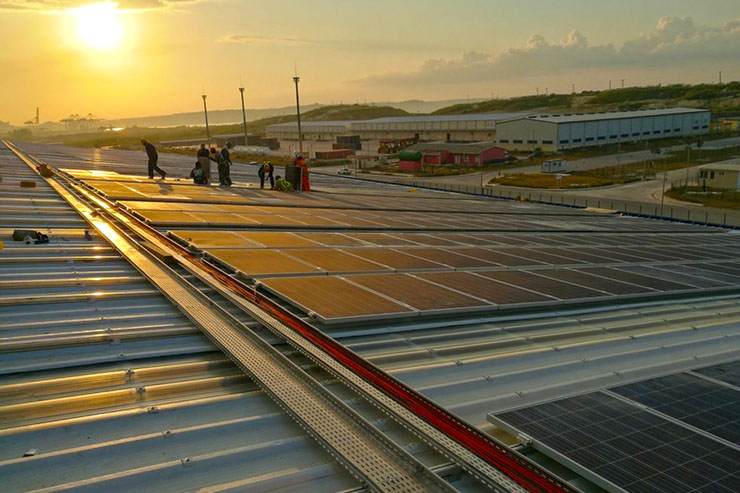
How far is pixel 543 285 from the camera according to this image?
13.0m

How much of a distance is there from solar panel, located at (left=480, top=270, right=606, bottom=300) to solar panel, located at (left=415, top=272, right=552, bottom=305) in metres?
0.45

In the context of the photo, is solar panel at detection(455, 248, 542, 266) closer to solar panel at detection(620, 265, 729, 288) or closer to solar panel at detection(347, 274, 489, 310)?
solar panel at detection(620, 265, 729, 288)

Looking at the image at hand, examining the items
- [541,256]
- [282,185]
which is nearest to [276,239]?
[541,256]

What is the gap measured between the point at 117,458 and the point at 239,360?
84.1 inches

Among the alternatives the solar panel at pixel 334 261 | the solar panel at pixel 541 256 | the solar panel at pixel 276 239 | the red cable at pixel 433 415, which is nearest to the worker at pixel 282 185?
the solar panel at pixel 276 239

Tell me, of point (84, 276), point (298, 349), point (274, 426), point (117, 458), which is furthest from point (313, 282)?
point (117, 458)

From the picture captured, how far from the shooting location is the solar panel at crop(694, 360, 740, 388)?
322 inches

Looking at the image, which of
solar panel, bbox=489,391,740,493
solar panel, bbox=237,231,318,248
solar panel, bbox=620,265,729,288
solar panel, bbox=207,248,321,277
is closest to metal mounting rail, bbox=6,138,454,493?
solar panel, bbox=489,391,740,493

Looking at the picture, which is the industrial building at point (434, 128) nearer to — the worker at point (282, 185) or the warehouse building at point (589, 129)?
the warehouse building at point (589, 129)

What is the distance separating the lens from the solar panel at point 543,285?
1240 cm

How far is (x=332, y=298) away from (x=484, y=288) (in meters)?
3.70

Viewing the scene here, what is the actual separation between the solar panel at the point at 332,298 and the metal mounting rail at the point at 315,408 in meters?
1.47

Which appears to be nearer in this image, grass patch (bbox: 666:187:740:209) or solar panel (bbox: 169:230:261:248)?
solar panel (bbox: 169:230:261:248)

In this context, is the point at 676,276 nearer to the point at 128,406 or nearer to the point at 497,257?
the point at 497,257
